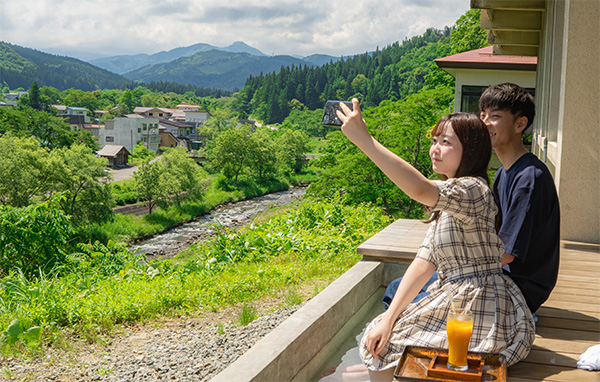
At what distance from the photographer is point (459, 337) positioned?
5.69 feet

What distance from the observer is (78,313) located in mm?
4285

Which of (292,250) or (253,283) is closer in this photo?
(253,283)

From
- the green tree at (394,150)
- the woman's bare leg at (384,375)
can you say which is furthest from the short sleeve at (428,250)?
the green tree at (394,150)

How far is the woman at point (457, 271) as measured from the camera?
5.93 feet

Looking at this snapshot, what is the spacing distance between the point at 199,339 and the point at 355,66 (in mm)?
116150

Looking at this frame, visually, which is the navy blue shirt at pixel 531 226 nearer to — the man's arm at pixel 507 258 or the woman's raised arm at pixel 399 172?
the man's arm at pixel 507 258

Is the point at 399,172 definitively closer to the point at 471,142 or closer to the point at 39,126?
the point at 471,142

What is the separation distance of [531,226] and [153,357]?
2.49 meters

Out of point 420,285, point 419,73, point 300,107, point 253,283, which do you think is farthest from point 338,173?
point 300,107

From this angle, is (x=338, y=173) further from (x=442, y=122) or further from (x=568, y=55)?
(x=442, y=122)

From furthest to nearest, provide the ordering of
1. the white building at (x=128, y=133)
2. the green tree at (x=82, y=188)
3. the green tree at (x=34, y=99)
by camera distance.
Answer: the green tree at (x=34, y=99), the white building at (x=128, y=133), the green tree at (x=82, y=188)

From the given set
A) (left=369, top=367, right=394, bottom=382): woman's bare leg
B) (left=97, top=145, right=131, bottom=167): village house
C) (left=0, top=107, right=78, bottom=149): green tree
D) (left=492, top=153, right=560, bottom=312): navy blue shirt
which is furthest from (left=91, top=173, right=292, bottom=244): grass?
(left=492, top=153, right=560, bottom=312): navy blue shirt

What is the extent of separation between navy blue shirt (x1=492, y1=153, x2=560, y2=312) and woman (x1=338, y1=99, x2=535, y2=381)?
10 centimetres

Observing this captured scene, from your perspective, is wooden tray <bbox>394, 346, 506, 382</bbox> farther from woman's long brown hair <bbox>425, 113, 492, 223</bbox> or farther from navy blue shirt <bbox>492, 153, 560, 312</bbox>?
woman's long brown hair <bbox>425, 113, 492, 223</bbox>
